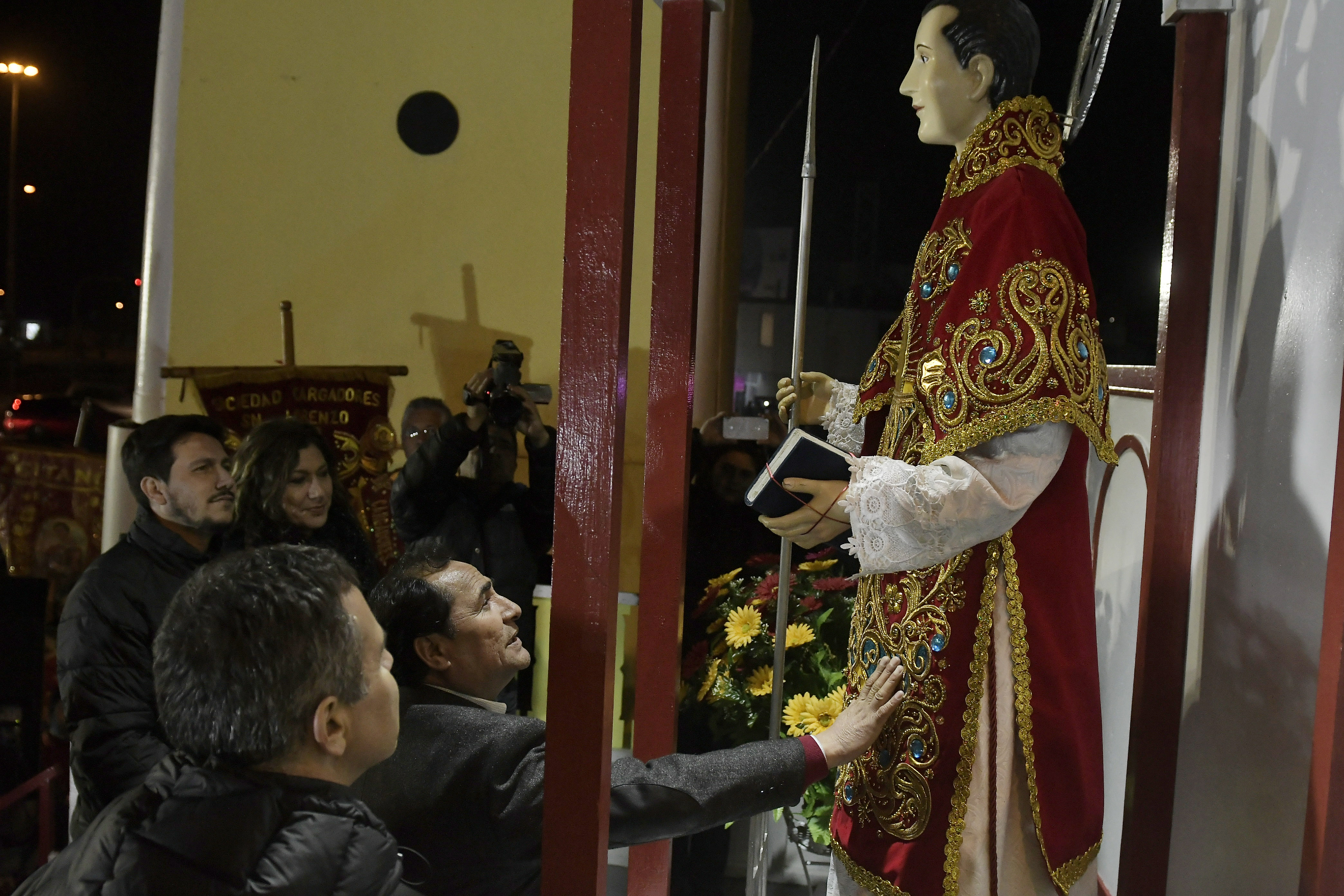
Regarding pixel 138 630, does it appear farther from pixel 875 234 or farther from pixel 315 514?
pixel 875 234

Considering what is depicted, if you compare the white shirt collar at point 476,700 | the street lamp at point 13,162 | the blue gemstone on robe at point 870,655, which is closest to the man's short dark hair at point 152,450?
the white shirt collar at point 476,700

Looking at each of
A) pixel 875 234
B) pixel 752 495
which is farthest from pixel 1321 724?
pixel 875 234

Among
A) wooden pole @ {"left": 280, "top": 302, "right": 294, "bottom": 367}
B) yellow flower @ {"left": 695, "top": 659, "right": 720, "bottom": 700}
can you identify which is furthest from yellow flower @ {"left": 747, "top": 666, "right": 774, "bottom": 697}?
wooden pole @ {"left": 280, "top": 302, "right": 294, "bottom": 367}

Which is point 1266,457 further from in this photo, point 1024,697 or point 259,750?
point 259,750

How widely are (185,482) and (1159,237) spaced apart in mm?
3298

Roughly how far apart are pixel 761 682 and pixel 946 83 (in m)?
1.40

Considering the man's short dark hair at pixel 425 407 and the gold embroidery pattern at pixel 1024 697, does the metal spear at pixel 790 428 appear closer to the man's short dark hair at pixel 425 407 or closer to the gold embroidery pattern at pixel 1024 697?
the gold embroidery pattern at pixel 1024 697

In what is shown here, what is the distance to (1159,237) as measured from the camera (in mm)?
4047

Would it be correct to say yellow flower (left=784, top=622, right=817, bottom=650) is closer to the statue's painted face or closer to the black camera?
the black camera

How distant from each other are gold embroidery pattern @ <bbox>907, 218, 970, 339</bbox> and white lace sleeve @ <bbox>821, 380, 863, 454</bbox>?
31 cm

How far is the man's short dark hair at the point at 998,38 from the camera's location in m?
1.66

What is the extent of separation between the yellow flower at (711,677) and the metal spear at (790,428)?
1.93 ft

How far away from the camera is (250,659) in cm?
117

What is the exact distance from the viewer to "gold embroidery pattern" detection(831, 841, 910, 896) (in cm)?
161
